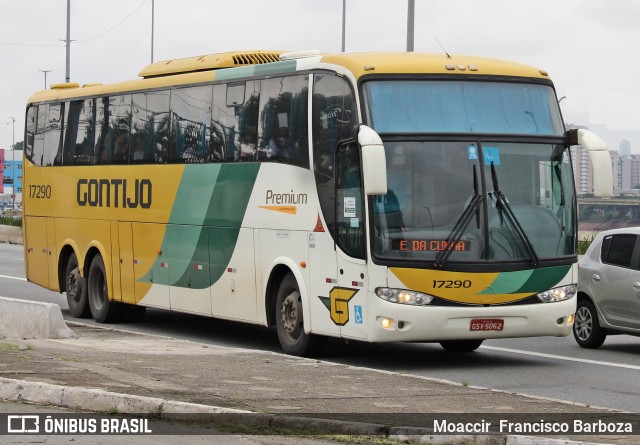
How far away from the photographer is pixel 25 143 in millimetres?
25891

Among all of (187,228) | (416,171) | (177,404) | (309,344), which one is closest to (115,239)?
(187,228)

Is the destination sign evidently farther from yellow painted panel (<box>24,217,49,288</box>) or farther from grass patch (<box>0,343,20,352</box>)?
yellow painted panel (<box>24,217,49,288</box>)

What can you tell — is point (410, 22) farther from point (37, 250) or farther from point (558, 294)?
point (558, 294)

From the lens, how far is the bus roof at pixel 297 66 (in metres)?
16.1

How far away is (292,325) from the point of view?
17109 millimetres

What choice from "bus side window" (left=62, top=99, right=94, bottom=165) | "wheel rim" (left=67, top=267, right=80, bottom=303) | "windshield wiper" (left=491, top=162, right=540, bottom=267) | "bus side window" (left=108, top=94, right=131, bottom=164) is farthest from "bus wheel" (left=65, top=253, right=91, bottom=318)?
"windshield wiper" (left=491, top=162, right=540, bottom=267)

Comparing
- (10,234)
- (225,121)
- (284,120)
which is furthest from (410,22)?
(10,234)

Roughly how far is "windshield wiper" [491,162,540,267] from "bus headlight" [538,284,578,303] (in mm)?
415

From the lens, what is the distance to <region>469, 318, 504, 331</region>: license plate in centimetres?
1559

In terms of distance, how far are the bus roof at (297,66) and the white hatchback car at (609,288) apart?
299 centimetres

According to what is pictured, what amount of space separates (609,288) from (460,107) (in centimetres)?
378

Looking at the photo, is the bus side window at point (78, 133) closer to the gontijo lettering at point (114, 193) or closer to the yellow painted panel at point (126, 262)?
the gontijo lettering at point (114, 193)

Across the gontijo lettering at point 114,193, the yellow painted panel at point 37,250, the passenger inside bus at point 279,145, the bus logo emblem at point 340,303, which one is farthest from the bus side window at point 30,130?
the bus logo emblem at point 340,303

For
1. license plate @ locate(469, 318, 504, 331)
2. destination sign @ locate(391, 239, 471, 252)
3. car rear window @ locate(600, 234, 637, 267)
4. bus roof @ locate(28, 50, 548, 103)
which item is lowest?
license plate @ locate(469, 318, 504, 331)
